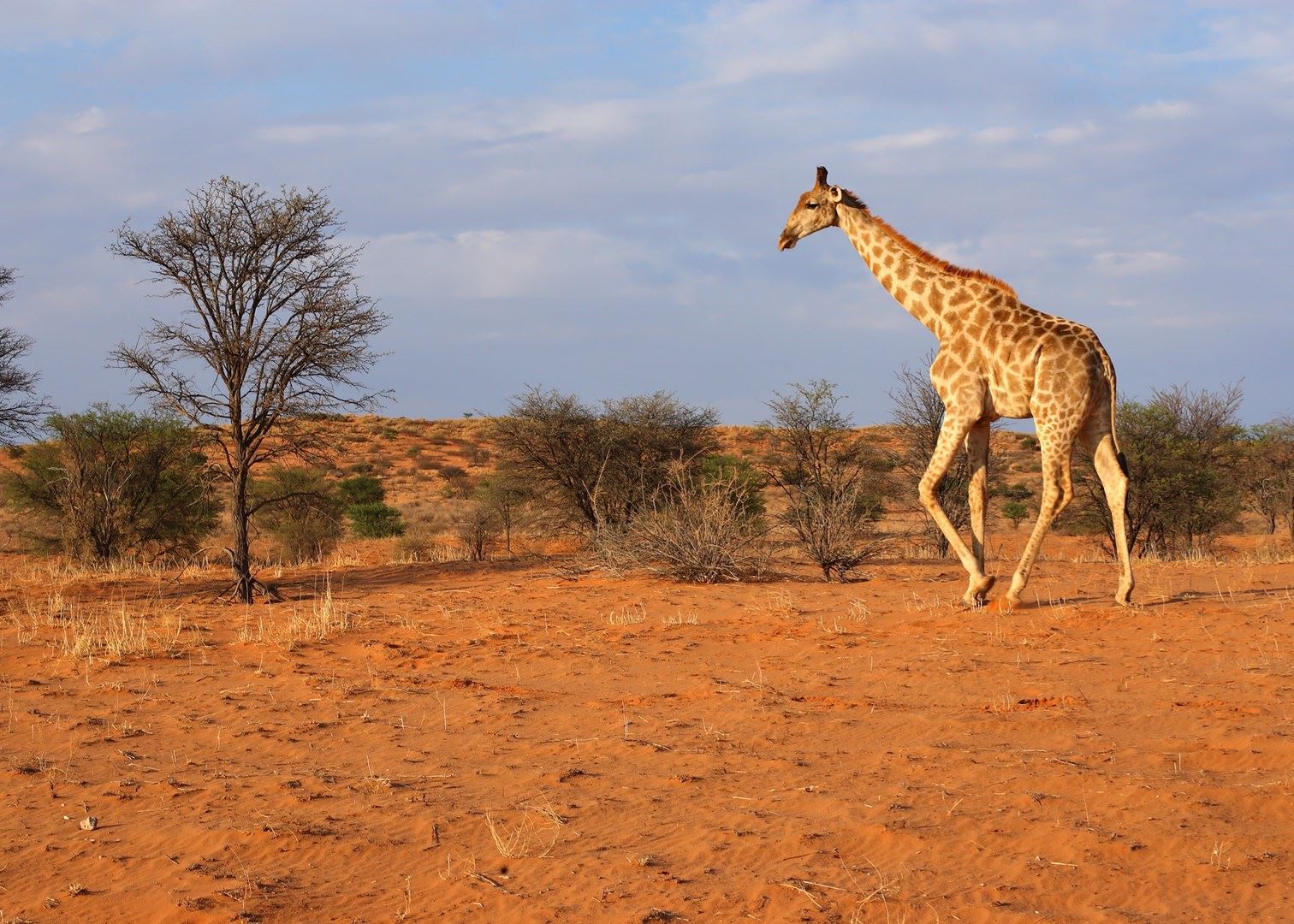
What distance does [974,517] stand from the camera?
11336 millimetres

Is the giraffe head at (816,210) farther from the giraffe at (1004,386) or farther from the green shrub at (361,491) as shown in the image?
the green shrub at (361,491)

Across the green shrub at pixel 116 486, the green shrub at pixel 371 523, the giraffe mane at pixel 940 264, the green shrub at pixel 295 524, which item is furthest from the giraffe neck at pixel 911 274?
the green shrub at pixel 371 523

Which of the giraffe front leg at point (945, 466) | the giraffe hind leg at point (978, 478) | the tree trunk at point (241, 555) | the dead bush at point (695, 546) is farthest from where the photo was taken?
the dead bush at point (695, 546)

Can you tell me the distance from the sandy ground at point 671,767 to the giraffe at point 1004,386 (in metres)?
0.95

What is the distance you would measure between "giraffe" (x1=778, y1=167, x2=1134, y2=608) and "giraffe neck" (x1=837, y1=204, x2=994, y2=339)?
0.03ft

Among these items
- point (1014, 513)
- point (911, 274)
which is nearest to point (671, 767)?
point (911, 274)

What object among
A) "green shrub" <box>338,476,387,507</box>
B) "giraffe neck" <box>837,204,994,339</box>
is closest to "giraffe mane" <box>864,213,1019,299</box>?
"giraffe neck" <box>837,204,994,339</box>

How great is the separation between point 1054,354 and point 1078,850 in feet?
20.5

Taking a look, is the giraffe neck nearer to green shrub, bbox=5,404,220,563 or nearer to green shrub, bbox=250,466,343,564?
green shrub, bbox=5,404,220,563

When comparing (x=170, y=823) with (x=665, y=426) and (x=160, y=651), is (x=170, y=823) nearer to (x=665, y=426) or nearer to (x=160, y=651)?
(x=160, y=651)

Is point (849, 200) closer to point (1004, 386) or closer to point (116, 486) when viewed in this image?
point (1004, 386)

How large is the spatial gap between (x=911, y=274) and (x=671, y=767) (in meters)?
6.58

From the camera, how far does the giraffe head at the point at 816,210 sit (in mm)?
11773

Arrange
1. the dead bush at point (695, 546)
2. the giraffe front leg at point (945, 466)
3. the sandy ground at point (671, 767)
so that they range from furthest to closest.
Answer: the dead bush at point (695, 546) → the giraffe front leg at point (945, 466) → the sandy ground at point (671, 767)
